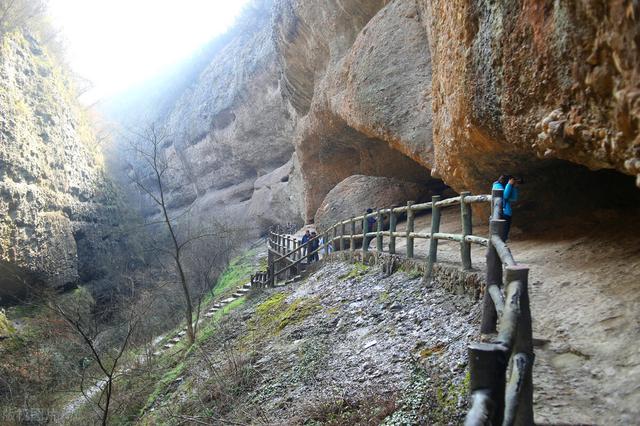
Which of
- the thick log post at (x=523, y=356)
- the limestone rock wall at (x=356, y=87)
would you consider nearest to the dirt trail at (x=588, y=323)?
the thick log post at (x=523, y=356)

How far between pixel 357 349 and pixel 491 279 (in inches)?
114

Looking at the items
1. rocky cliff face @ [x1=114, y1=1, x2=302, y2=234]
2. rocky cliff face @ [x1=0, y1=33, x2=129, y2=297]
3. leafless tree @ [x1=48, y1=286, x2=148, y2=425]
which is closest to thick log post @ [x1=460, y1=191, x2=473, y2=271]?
leafless tree @ [x1=48, y1=286, x2=148, y2=425]

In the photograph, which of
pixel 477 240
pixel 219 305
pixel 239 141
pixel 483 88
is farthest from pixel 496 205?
pixel 239 141

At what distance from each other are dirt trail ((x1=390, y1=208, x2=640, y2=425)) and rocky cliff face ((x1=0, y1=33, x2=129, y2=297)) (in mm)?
18482

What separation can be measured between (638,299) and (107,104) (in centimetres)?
6060

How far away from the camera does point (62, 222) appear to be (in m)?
24.0

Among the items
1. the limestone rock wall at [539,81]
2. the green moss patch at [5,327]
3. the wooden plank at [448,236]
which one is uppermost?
the limestone rock wall at [539,81]

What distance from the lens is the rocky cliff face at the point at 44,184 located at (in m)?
20.2

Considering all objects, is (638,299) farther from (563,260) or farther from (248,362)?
(248,362)

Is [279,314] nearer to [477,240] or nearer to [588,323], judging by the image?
[477,240]

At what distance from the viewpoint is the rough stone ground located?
4535 mm

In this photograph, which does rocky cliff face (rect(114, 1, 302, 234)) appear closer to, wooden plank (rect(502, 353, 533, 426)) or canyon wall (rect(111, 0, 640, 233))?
canyon wall (rect(111, 0, 640, 233))

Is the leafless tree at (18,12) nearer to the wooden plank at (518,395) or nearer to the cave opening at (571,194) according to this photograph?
the cave opening at (571,194)

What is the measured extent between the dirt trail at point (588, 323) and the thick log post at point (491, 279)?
39 centimetres
